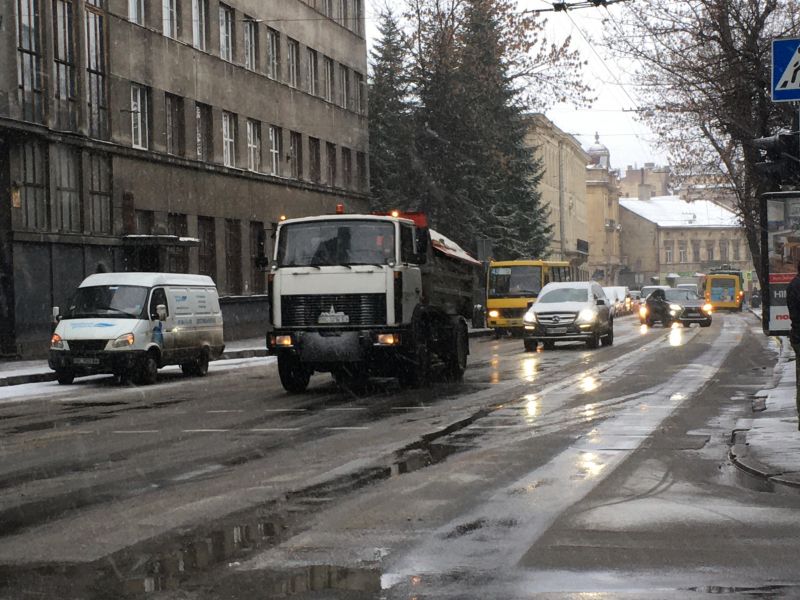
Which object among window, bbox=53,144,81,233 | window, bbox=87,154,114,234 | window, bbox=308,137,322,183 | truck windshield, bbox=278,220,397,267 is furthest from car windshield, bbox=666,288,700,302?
truck windshield, bbox=278,220,397,267

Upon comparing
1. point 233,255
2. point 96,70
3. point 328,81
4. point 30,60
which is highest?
point 328,81

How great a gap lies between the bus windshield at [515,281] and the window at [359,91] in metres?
11.8

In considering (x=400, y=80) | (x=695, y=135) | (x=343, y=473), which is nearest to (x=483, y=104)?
(x=400, y=80)

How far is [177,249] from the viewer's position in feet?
124

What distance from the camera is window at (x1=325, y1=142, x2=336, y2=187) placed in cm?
5091

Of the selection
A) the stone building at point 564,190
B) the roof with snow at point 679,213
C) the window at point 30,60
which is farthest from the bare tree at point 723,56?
the roof with snow at point 679,213

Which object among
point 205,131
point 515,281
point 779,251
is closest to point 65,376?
point 779,251

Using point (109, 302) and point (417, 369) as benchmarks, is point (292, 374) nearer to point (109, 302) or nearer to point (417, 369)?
point (417, 369)

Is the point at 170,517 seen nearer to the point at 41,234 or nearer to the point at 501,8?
the point at 41,234

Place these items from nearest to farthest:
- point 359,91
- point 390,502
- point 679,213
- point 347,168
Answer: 1. point 390,502
2. point 347,168
3. point 359,91
4. point 679,213

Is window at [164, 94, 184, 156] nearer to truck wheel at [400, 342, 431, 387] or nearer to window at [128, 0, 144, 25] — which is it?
window at [128, 0, 144, 25]

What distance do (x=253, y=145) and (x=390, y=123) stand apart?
1236cm

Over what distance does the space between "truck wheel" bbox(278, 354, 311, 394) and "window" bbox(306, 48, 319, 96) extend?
30.5 m

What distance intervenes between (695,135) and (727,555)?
34.3 m
